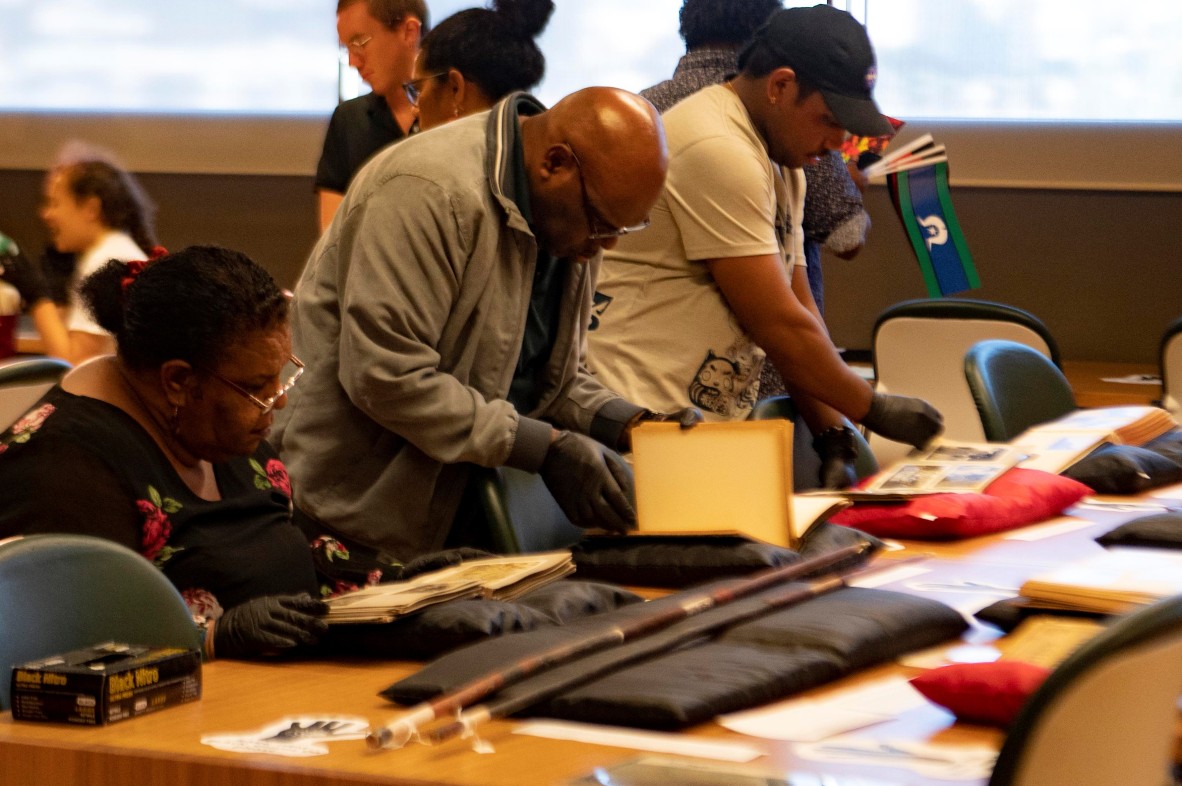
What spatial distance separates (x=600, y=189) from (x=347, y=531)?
0.65m

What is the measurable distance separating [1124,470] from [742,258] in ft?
2.60

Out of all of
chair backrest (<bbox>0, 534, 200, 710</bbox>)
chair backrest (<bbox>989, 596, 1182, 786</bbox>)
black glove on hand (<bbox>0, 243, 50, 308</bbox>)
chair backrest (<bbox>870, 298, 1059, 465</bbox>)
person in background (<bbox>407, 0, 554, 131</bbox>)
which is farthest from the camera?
black glove on hand (<bbox>0, 243, 50, 308</bbox>)

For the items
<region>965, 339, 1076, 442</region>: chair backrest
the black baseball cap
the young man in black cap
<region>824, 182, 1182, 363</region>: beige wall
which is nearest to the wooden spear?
the young man in black cap

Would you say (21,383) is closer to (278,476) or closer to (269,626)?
(278,476)

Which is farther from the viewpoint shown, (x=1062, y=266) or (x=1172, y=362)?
(x=1062, y=266)

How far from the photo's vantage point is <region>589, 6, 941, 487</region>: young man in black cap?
9.33 ft

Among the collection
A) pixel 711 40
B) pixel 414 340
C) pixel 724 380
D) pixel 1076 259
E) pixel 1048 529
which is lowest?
pixel 1048 529

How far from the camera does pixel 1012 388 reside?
3549 millimetres

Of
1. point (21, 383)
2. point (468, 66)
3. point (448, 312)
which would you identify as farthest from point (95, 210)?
point (448, 312)

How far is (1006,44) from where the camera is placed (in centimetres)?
549

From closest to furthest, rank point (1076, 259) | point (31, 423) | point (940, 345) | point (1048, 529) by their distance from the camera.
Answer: point (31, 423), point (1048, 529), point (940, 345), point (1076, 259)

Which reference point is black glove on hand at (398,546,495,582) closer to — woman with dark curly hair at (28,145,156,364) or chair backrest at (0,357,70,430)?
chair backrest at (0,357,70,430)

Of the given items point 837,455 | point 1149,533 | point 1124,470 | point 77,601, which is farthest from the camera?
point 837,455

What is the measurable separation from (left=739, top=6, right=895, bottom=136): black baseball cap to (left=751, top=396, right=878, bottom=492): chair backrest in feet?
1.80
